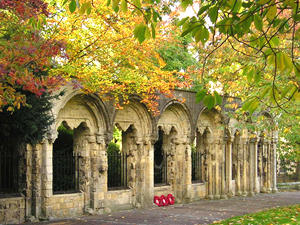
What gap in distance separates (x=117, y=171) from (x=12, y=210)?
5114 millimetres

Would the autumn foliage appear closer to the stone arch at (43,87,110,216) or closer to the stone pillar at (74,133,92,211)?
the stone arch at (43,87,110,216)

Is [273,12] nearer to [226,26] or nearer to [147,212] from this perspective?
[226,26]

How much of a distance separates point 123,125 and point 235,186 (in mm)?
8165

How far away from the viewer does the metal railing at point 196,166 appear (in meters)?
20.7

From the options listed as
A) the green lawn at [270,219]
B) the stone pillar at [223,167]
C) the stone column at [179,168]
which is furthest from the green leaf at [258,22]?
the stone pillar at [223,167]

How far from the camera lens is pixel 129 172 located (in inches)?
671

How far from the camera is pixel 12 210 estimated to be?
12.6 metres

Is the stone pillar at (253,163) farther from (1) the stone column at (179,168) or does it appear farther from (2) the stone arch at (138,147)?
(2) the stone arch at (138,147)

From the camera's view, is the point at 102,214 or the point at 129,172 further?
the point at 129,172

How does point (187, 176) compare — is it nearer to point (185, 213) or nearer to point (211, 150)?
point (211, 150)

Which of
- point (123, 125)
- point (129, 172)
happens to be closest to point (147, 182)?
point (129, 172)

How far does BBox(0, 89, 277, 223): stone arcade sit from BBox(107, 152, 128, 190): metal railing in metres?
0.16

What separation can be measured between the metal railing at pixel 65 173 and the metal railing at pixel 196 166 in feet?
22.5

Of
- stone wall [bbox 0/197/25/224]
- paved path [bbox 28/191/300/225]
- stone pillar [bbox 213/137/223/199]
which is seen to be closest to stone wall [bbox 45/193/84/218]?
paved path [bbox 28/191/300/225]
